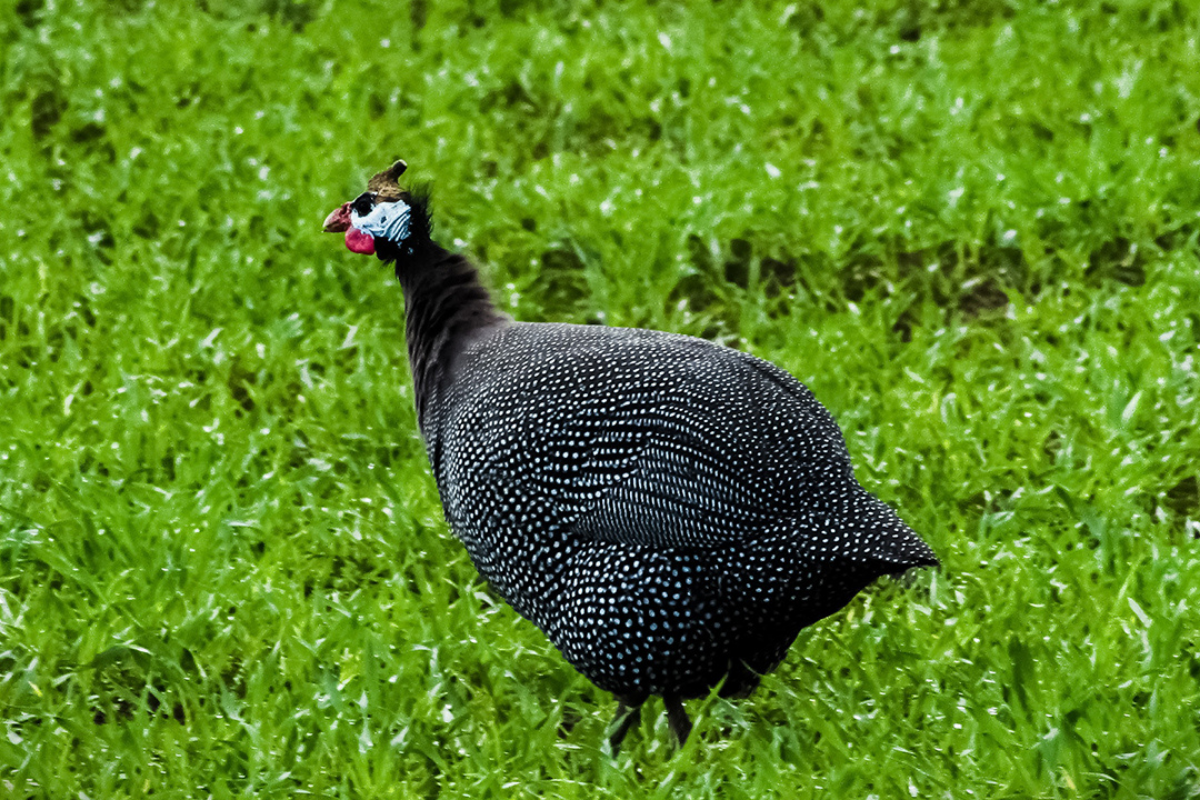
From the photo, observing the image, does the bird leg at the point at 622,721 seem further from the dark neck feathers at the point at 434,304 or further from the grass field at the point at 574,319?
the dark neck feathers at the point at 434,304

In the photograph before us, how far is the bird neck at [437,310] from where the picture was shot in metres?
3.84

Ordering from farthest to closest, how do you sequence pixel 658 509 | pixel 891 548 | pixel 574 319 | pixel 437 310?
pixel 574 319 < pixel 437 310 < pixel 658 509 < pixel 891 548

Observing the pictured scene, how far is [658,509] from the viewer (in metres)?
3.18

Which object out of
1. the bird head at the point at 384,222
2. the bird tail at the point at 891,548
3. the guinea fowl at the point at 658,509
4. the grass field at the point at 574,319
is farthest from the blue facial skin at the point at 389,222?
the bird tail at the point at 891,548

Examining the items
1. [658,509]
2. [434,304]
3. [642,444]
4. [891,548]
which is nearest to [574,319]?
[434,304]

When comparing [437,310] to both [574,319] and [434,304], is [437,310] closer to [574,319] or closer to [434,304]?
[434,304]

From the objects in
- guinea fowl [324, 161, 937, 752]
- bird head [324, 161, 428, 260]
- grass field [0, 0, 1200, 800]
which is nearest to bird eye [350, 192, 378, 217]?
bird head [324, 161, 428, 260]

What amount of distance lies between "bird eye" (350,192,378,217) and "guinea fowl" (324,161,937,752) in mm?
591

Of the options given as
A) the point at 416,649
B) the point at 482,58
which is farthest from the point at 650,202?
the point at 416,649

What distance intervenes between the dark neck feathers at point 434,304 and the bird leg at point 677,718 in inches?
37.3

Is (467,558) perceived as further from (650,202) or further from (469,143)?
Result: (469,143)

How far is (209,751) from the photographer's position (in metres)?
3.30

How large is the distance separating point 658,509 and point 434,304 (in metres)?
0.99

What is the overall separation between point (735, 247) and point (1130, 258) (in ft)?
4.25
